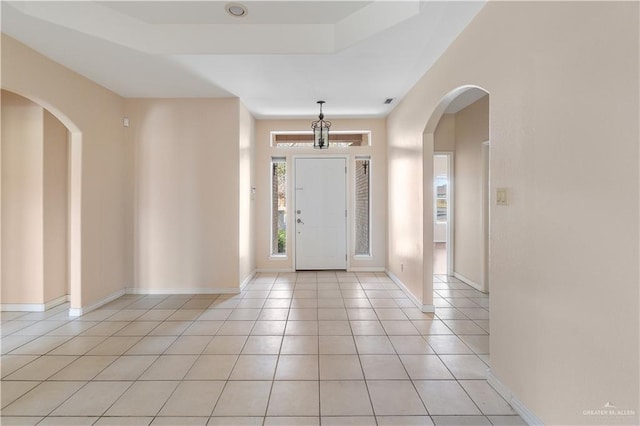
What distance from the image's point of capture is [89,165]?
138 inches

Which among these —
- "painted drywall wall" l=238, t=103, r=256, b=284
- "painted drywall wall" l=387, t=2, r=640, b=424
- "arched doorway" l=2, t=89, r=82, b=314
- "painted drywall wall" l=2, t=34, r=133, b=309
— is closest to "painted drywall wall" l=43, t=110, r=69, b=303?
"arched doorway" l=2, t=89, r=82, b=314

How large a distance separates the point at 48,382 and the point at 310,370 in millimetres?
1788

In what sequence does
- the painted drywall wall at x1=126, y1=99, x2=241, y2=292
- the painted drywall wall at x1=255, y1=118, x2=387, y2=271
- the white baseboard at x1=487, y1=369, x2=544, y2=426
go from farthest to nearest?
the painted drywall wall at x1=255, y1=118, x2=387, y2=271 < the painted drywall wall at x1=126, y1=99, x2=241, y2=292 < the white baseboard at x1=487, y1=369, x2=544, y2=426

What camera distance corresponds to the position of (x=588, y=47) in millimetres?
1335

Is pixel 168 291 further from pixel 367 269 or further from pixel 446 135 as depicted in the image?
pixel 446 135

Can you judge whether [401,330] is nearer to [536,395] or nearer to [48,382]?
[536,395]

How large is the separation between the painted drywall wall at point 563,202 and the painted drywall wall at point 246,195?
301 centimetres

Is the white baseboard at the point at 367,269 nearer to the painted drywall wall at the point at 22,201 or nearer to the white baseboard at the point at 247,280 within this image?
the white baseboard at the point at 247,280

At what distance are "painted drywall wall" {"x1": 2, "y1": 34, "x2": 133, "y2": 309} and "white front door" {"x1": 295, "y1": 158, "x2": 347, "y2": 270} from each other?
2524mm

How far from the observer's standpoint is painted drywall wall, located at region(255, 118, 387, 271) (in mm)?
5309

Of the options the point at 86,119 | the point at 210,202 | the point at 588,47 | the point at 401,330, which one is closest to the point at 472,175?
the point at 401,330

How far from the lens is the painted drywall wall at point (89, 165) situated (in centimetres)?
281

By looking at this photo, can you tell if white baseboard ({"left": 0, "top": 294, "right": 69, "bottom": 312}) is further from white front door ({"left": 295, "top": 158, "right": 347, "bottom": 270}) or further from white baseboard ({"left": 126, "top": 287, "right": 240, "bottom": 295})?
white front door ({"left": 295, "top": 158, "right": 347, "bottom": 270})

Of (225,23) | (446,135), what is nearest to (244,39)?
(225,23)
